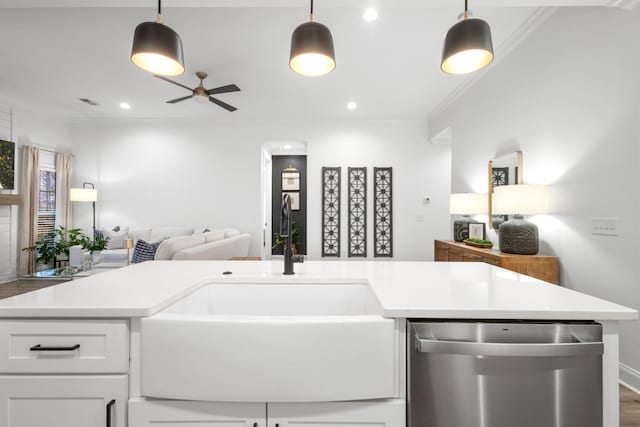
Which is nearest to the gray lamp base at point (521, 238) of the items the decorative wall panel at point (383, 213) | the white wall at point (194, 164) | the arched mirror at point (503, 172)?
the arched mirror at point (503, 172)

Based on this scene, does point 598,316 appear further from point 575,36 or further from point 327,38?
point 575,36

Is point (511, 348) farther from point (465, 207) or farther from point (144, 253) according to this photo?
point (144, 253)

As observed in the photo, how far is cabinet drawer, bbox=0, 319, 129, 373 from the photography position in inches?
33.7

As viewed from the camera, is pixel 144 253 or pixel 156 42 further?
pixel 144 253

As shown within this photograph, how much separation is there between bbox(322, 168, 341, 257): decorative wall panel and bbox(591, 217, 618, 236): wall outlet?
3782 millimetres

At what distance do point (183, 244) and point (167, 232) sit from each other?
236cm

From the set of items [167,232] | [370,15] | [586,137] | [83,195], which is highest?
[370,15]

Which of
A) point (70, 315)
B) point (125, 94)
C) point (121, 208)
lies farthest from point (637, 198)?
point (121, 208)

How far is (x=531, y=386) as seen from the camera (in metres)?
0.83

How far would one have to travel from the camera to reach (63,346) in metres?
0.86

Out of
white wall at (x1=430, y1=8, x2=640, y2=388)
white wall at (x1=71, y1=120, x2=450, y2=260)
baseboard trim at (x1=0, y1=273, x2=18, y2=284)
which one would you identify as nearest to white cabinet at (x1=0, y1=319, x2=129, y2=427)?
white wall at (x1=430, y1=8, x2=640, y2=388)

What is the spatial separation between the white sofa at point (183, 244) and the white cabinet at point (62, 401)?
7.30 feet

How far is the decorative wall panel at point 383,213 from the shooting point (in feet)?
17.9

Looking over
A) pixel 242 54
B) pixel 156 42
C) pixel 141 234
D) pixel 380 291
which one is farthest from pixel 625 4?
pixel 141 234
